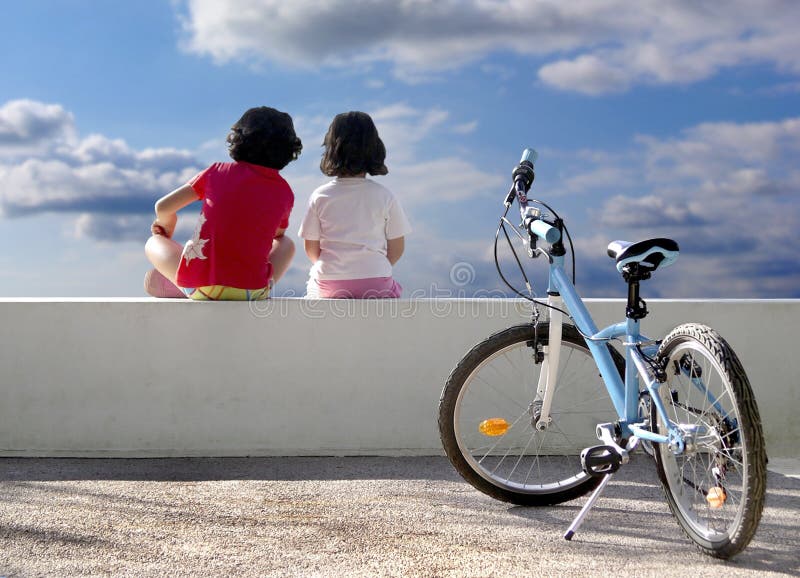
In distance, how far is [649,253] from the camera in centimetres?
282

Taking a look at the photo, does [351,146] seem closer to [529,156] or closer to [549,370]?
[529,156]

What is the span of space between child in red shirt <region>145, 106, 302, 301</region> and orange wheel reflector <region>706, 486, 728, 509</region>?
2.39 metres

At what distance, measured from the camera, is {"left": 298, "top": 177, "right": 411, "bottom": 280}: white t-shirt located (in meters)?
4.29

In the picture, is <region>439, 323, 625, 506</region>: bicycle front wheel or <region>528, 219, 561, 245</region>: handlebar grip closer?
<region>528, 219, 561, 245</region>: handlebar grip

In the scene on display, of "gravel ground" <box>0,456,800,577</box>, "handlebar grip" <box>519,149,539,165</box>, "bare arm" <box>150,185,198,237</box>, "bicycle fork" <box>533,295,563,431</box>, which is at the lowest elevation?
"gravel ground" <box>0,456,800,577</box>

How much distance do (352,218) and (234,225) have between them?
59cm

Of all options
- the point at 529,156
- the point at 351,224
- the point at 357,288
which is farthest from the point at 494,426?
the point at 351,224

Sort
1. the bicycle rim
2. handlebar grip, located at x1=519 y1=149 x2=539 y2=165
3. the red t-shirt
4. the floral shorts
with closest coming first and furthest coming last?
handlebar grip, located at x1=519 y1=149 x2=539 y2=165, the bicycle rim, the red t-shirt, the floral shorts

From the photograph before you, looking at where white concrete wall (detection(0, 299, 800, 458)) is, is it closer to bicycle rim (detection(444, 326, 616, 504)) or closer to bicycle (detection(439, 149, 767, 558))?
bicycle rim (detection(444, 326, 616, 504))

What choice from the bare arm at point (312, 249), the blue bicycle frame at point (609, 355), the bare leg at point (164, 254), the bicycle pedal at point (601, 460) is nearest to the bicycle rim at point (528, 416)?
the blue bicycle frame at point (609, 355)

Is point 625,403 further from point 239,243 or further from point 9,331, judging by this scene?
point 9,331

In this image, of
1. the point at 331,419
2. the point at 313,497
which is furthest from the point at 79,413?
the point at 313,497

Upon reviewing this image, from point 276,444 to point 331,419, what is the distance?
31 cm

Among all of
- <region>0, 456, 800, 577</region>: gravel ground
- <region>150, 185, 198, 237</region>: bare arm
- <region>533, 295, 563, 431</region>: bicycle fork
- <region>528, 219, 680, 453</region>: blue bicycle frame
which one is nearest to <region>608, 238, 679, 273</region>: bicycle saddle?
<region>528, 219, 680, 453</region>: blue bicycle frame
